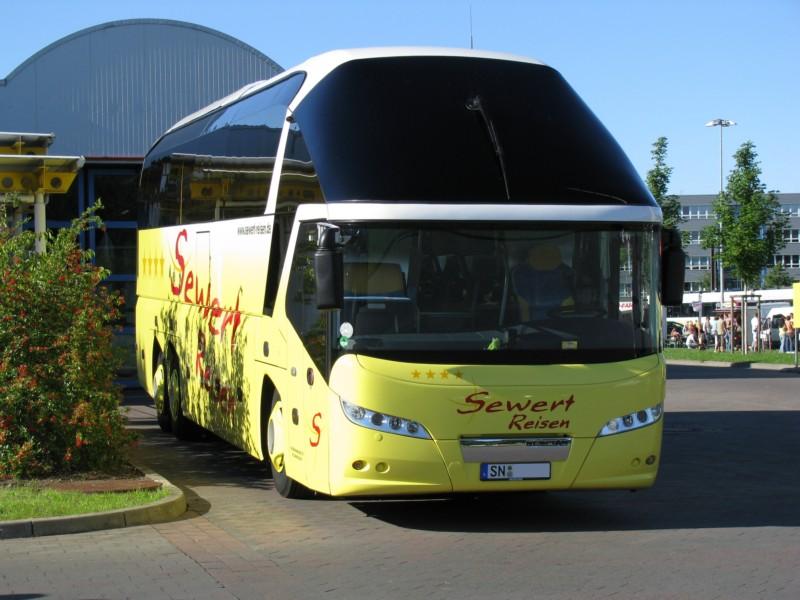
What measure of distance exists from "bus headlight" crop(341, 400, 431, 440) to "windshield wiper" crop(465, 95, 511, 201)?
195cm

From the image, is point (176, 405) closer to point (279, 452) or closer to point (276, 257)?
point (279, 452)

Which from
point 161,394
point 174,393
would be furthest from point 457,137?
point 161,394

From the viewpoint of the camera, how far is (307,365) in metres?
10.7

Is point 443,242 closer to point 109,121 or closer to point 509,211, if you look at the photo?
point 509,211

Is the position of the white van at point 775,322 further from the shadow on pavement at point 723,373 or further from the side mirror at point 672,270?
the side mirror at point 672,270

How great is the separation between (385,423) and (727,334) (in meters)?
50.8

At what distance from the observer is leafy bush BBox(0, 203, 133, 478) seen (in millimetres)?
12289

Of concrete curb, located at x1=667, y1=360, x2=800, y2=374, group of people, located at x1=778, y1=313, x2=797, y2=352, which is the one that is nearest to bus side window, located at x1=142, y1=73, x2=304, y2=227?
concrete curb, located at x1=667, y1=360, x2=800, y2=374

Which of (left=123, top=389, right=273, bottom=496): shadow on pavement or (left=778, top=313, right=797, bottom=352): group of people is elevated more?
(left=123, top=389, right=273, bottom=496): shadow on pavement

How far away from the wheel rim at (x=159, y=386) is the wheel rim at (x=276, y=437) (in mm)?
6235

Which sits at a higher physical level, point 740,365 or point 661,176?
point 661,176

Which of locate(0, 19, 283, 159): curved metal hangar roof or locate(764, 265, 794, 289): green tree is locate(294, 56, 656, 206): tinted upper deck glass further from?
locate(764, 265, 794, 289): green tree

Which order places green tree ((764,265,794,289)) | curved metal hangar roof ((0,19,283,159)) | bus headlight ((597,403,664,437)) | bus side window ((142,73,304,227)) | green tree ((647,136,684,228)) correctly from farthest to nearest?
green tree ((764,265,794,289)), green tree ((647,136,684,228)), curved metal hangar roof ((0,19,283,159)), bus side window ((142,73,304,227)), bus headlight ((597,403,664,437))

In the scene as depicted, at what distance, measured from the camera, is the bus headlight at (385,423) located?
32.8 feet
